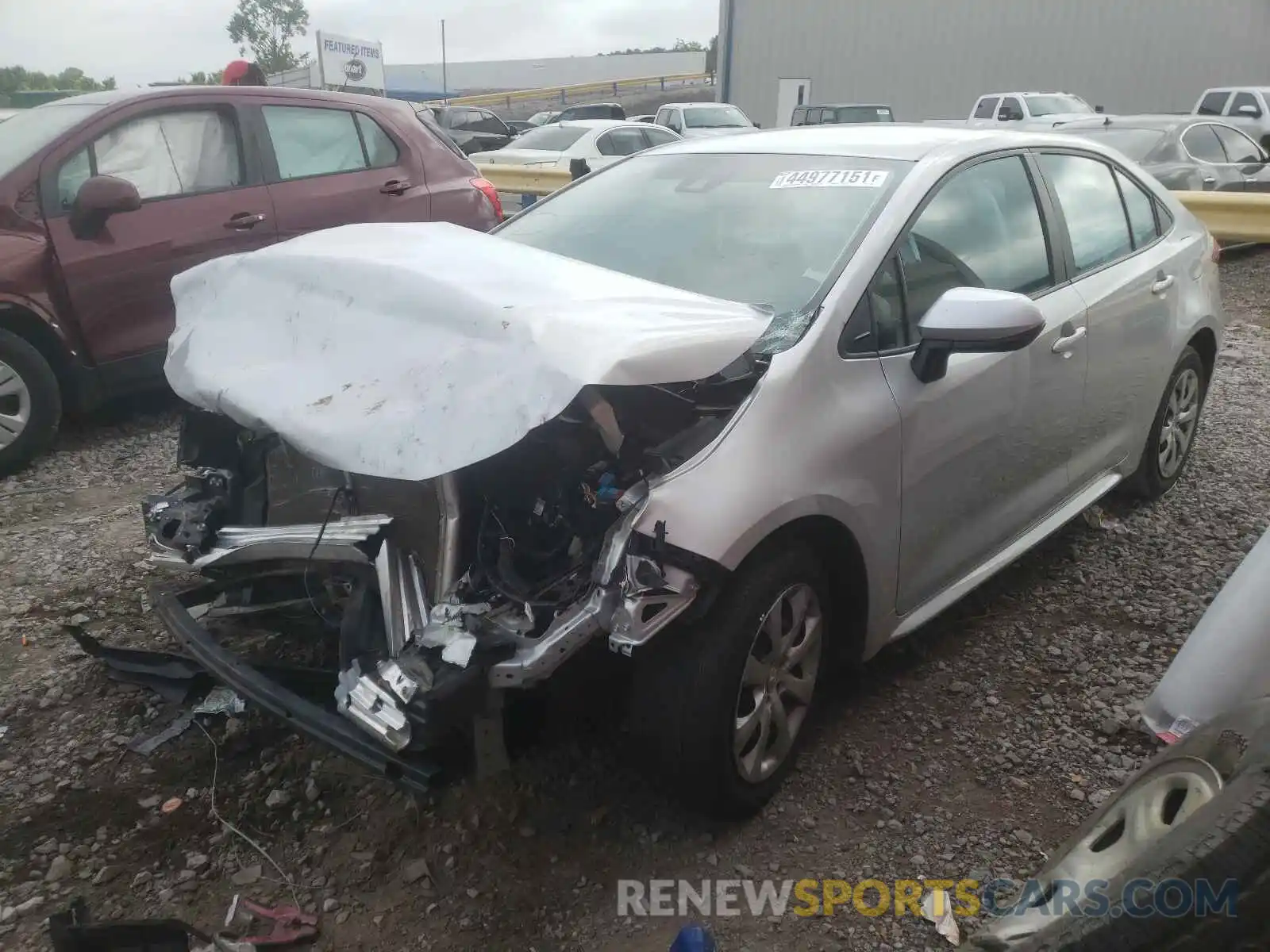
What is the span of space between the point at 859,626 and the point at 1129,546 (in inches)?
78.8

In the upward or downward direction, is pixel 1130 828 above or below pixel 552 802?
above

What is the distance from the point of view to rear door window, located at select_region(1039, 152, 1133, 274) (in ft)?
11.6

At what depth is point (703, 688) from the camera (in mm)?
2246

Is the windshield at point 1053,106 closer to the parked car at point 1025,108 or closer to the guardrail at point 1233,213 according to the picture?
the parked car at point 1025,108

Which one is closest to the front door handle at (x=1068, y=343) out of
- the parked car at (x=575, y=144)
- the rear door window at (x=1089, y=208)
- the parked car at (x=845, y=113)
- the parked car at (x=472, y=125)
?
the rear door window at (x=1089, y=208)

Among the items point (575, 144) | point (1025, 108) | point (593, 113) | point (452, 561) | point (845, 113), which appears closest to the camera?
point (452, 561)

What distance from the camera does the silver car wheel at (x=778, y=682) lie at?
241cm

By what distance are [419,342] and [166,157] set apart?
3756mm

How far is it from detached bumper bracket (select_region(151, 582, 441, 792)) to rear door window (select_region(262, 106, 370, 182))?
3.62 meters

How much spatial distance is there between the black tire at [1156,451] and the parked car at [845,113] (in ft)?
55.8

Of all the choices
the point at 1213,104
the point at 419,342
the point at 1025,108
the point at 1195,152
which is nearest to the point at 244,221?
the point at 419,342

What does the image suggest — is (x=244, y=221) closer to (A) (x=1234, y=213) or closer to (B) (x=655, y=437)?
(B) (x=655, y=437)

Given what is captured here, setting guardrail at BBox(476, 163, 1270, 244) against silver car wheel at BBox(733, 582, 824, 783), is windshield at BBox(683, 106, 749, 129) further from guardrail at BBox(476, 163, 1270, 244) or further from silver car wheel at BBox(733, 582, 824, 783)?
silver car wheel at BBox(733, 582, 824, 783)

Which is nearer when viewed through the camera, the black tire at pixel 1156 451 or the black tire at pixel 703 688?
the black tire at pixel 703 688
